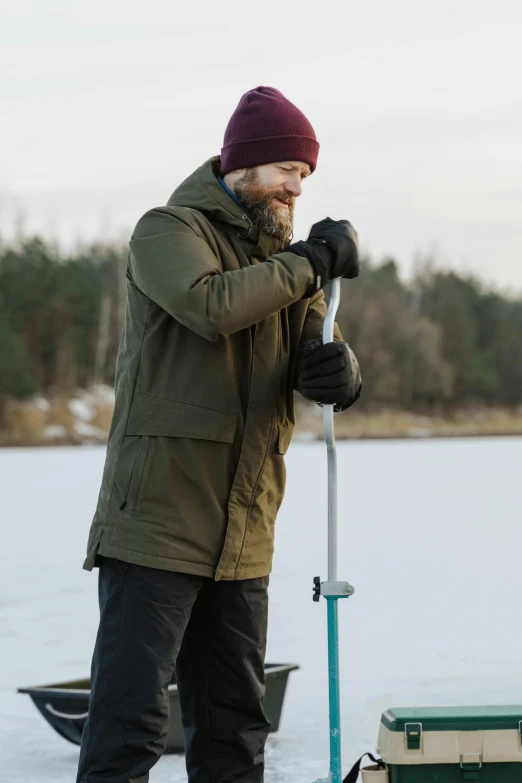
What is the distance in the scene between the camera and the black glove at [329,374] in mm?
2295

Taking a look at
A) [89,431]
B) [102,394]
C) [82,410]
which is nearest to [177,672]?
[89,431]

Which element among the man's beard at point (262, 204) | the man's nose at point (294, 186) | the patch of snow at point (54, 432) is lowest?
the man's beard at point (262, 204)

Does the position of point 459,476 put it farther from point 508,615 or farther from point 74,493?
point 508,615

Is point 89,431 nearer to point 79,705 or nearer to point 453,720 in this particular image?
point 79,705

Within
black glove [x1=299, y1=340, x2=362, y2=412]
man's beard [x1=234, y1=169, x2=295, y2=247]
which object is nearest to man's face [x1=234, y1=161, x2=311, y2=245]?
man's beard [x1=234, y1=169, x2=295, y2=247]

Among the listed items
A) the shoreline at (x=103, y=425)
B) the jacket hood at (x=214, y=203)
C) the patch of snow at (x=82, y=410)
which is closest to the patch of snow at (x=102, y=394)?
the shoreline at (x=103, y=425)

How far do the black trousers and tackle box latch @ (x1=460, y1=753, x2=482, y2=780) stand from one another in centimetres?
53

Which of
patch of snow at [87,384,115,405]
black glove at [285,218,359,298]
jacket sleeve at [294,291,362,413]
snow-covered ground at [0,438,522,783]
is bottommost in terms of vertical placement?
snow-covered ground at [0,438,522,783]

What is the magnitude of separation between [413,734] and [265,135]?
1227 millimetres

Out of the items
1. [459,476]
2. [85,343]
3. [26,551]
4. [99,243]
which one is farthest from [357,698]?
[99,243]

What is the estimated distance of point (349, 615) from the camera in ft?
20.2

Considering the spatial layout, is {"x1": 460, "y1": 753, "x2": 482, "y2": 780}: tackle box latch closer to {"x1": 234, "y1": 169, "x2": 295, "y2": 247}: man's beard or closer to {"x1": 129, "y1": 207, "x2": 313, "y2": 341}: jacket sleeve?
{"x1": 129, "y1": 207, "x2": 313, "y2": 341}: jacket sleeve

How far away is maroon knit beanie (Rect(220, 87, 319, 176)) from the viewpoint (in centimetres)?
238

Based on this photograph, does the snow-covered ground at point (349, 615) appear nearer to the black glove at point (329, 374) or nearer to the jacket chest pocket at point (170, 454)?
the jacket chest pocket at point (170, 454)
